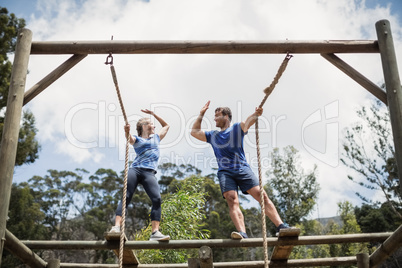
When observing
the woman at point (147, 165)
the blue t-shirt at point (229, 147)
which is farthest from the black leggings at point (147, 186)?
the blue t-shirt at point (229, 147)

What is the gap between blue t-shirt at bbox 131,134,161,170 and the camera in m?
4.45

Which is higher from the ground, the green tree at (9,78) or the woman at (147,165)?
the green tree at (9,78)

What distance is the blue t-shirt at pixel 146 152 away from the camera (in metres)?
4.45

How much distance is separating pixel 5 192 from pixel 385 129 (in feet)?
63.2

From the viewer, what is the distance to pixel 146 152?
454cm

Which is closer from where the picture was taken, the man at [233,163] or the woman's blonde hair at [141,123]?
the man at [233,163]

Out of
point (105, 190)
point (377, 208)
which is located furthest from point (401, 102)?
point (105, 190)

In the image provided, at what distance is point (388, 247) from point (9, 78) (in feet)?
48.0

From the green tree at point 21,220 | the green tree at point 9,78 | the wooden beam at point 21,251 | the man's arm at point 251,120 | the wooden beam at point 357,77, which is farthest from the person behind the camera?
the green tree at point 21,220

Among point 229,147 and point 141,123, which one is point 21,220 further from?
point 229,147

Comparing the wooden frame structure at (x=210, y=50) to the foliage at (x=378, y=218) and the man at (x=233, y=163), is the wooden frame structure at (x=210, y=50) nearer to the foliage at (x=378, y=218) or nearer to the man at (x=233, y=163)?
the man at (x=233, y=163)

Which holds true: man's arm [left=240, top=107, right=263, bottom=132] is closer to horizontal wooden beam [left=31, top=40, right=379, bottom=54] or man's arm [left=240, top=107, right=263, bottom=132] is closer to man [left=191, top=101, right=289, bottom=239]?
man [left=191, top=101, right=289, bottom=239]

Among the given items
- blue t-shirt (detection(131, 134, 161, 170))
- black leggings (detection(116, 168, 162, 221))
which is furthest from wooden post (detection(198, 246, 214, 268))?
blue t-shirt (detection(131, 134, 161, 170))

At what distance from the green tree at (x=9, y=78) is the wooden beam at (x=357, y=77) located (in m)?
12.7
